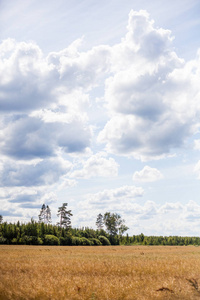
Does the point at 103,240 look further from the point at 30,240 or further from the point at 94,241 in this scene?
the point at 30,240

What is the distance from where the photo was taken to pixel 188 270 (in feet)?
54.3

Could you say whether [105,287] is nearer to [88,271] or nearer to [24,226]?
[88,271]

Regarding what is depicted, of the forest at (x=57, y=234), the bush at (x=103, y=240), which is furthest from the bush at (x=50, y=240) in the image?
the bush at (x=103, y=240)

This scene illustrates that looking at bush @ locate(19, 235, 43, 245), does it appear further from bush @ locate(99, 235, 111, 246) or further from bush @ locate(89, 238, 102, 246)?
bush @ locate(99, 235, 111, 246)

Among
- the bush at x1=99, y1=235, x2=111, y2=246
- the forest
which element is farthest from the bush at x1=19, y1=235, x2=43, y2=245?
the bush at x1=99, y1=235, x2=111, y2=246

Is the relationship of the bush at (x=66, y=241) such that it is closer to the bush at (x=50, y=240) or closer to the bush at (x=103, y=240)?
the bush at (x=50, y=240)

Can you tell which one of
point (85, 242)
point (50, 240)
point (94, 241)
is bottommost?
point (94, 241)

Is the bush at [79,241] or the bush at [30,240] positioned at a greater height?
the bush at [30,240]

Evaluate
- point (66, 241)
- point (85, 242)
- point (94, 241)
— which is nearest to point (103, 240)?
point (94, 241)

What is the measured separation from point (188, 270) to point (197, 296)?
5136mm

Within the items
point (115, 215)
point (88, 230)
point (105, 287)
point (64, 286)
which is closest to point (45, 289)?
point (64, 286)

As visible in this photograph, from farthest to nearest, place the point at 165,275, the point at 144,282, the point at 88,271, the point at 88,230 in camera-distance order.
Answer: the point at 88,230
the point at 88,271
the point at 165,275
the point at 144,282

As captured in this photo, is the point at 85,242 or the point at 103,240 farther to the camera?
the point at 103,240

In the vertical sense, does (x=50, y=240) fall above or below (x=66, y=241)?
above
